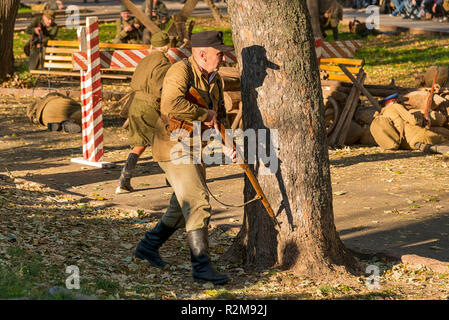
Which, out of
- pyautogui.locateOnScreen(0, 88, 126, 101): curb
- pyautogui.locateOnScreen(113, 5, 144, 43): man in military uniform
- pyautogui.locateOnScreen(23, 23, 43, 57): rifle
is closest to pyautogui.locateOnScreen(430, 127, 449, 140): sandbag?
pyautogui.locateOnScreen(0, 88, 126, 101): curb

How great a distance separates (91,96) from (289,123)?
19.1 ft

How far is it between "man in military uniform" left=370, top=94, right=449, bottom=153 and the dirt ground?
0.20m

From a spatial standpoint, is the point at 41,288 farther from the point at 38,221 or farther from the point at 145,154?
the point at 145,154

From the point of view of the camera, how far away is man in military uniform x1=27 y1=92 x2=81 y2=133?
48.5ft

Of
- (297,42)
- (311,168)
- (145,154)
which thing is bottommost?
(145,154)

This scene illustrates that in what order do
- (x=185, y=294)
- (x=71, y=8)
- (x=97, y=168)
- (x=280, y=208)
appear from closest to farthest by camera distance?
(x=185, y=294), (x=280, y=208), (x=97, y=168), (x=71, y=8)

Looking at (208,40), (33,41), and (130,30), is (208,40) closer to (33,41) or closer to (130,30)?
(33,41)

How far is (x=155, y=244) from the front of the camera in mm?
7074

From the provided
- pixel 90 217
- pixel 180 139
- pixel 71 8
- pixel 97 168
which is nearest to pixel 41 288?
pixel 180 139

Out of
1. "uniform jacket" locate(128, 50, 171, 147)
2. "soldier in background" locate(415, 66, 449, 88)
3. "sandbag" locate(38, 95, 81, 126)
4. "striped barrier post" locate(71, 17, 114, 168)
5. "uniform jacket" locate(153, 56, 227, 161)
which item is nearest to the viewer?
"uniform jacket" locate(153, 56, 227, 161)

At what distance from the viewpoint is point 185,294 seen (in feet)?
20.9

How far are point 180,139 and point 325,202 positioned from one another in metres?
1.35

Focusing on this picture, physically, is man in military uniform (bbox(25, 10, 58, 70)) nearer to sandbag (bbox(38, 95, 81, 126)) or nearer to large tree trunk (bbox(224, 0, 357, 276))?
sandbag (bbox(38, 95, 81, 126))

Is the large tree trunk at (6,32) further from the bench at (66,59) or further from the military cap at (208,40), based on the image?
the military cap at (208,40)
